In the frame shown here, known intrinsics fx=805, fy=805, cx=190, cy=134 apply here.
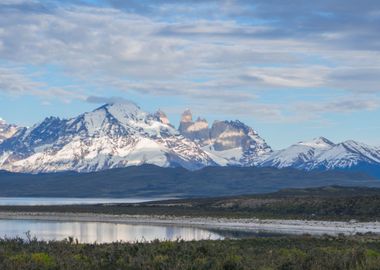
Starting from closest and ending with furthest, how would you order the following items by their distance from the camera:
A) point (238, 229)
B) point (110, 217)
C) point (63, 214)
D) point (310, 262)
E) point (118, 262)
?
point (310, 262), point (118, 262), point (238, 229), point (110, 217), point (63, 214)

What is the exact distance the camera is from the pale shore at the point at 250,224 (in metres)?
70.9

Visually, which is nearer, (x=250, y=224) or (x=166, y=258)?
(x=166, y=258)

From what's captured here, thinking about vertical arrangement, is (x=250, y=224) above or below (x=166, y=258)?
below

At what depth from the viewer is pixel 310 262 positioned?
2838 centimetres

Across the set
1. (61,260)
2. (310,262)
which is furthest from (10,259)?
(310,262)

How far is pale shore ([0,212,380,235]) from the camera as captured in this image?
233ft

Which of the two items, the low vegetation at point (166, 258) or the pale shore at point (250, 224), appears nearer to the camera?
the low vegetation at point (166, 258)

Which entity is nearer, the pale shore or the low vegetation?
the low vegetation

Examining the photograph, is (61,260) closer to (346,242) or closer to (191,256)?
(191,256)

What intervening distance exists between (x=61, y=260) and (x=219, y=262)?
5.87 meters

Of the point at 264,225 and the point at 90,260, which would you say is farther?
the point at 264,225

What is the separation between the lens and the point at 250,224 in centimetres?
8294

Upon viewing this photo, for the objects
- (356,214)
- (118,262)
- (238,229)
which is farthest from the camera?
(356,214)

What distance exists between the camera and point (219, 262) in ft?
94.7
